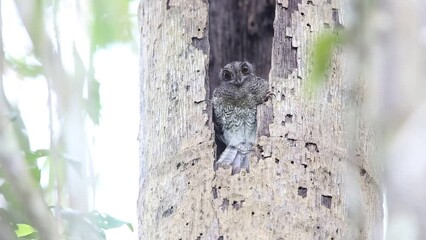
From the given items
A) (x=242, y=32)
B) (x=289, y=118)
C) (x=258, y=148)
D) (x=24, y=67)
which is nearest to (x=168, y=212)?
(x=258, y=148)

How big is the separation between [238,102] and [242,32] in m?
0.74

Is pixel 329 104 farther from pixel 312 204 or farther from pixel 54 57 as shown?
pixel 54 57

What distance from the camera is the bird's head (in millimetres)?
3576

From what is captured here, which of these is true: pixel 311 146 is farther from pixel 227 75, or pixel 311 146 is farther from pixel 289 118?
pixel 227 75

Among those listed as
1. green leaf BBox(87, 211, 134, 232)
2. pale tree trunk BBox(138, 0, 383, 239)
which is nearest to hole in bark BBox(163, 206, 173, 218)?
pale tree trunk BBox(138, 0, 383, 239)

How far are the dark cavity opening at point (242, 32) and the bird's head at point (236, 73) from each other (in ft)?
1.26

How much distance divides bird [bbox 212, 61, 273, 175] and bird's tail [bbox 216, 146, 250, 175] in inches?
9.2

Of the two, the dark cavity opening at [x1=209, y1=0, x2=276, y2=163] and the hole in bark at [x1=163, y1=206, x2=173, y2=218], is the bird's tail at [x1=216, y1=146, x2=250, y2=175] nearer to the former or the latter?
the hole in bark at [x1=163, y1=206, x2=173, y2=218]

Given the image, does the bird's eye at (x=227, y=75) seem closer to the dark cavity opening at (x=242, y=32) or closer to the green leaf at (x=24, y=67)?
the dark cavity opening at (x=242, y=32)

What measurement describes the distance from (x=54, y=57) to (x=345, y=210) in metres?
0.95

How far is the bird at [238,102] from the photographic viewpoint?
130 inches

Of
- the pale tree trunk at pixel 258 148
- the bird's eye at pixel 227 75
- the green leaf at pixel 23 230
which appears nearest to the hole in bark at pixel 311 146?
the pale tree trunk at pixel 258 148

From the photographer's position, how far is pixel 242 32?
13.8ft

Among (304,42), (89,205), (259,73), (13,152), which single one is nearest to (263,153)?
(304,42)
